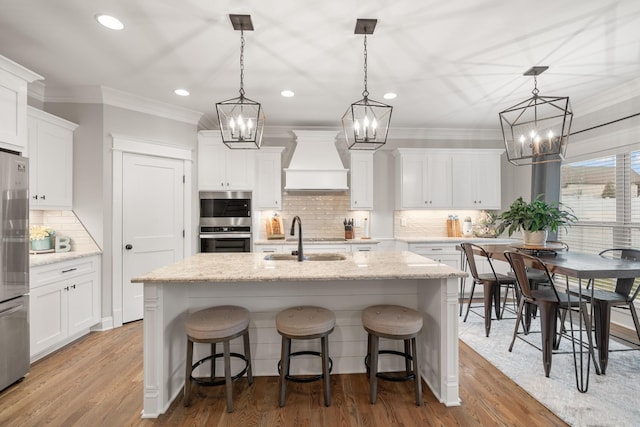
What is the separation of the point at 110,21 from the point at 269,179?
9.32ft

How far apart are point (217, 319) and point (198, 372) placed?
71cm

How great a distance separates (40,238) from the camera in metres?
3.28

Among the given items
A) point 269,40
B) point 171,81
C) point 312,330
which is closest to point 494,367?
point 312,330

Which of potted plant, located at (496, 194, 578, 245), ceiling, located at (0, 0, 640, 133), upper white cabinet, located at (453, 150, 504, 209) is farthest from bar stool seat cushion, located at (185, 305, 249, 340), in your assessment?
upper white cabinet, located at (453, 150, 504, 209)

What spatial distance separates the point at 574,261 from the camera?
8.81ft

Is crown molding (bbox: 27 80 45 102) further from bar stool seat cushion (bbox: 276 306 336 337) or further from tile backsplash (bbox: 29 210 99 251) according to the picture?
bar stool seat cushion (bbox: 276 306 336 337)

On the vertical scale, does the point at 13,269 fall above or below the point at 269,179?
below

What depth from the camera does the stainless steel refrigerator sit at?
2.37m

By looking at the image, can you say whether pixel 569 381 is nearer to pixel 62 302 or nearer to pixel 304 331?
pixel 304 331

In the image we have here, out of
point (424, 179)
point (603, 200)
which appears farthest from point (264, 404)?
point (603, 200)

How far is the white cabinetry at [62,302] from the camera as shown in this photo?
9.26 feet

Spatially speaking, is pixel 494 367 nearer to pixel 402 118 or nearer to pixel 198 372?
pixel 198 372

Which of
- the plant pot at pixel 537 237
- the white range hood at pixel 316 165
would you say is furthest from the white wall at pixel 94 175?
the plant pot at pixel 537 237

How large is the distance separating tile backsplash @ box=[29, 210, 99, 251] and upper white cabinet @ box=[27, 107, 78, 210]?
0.51ft
